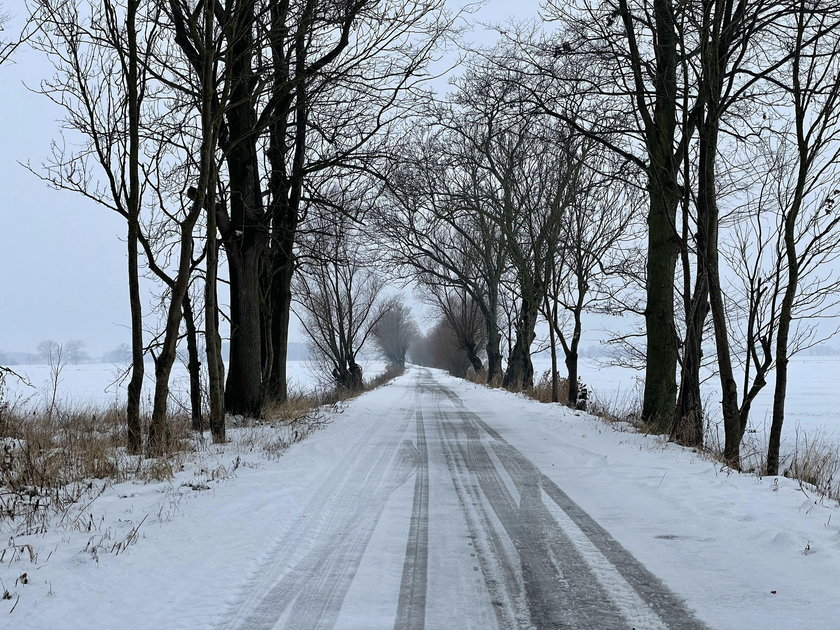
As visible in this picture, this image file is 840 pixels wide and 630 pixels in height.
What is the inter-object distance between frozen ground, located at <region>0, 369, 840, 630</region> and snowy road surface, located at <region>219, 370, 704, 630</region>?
0.02 meters

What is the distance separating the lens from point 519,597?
10.9 ft

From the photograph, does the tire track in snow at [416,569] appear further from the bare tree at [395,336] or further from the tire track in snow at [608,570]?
the bare tree at [395,336]

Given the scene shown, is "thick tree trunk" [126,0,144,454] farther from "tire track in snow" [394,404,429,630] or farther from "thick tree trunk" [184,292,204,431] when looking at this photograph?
"tire track in snow" [394,404,429,630]

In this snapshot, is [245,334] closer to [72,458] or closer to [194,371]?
[194,371]

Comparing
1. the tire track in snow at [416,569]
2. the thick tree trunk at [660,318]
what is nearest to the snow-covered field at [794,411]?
the thick tree trunk at [660,318]

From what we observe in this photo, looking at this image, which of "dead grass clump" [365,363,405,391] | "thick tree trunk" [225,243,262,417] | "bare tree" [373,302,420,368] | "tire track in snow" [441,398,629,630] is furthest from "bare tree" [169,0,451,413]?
"bare tree" [373,302,420,368]

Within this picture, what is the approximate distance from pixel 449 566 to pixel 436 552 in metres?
0.28

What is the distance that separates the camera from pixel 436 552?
4051mm

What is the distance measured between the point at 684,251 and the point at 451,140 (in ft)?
42.2

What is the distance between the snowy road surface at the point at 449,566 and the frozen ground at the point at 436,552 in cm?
2

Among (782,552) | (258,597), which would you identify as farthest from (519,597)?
(782,552)

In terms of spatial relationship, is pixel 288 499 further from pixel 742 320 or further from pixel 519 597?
pixel 742 320

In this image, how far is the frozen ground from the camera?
10.2 ft

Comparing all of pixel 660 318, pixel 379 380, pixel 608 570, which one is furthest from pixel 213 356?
pixel 379 380
